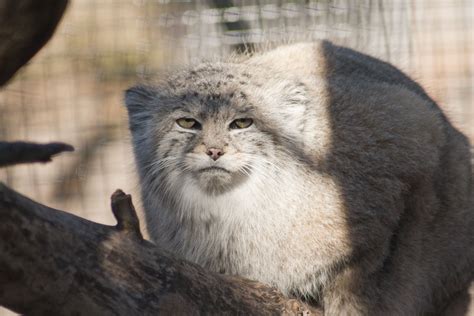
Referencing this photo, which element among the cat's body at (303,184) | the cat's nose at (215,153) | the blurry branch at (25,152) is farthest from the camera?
the cat's body at (303,184)

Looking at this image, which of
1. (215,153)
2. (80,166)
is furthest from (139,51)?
(215,153)

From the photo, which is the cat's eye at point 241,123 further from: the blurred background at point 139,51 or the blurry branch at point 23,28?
the blurred background at point 139,51

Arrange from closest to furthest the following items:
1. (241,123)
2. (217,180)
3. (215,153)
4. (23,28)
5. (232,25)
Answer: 1. (23,28)
2. (215,153)
3. (217,180)
4. (241,123)
5. (232,25)

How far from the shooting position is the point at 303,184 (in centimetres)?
432

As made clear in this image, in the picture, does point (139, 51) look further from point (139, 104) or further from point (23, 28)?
point (23, 28)

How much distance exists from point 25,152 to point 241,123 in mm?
2041

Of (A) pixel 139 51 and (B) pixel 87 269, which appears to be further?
(A) pixel 139 51

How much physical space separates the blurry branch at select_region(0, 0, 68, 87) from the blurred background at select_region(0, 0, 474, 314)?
16.4 ft

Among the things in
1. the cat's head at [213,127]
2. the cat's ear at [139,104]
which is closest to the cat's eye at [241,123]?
the cat's head at [213,127]

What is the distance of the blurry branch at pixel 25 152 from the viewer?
7.34 ft

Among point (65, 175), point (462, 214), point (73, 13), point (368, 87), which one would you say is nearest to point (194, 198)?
point (368, 87)

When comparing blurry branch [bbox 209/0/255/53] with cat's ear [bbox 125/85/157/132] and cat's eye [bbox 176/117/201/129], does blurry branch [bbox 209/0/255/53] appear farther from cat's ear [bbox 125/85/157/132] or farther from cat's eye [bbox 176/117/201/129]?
cat's eye [bbox 176/117/201/129]

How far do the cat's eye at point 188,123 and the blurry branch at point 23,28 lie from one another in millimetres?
2189

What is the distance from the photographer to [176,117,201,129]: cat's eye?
4242 mm
